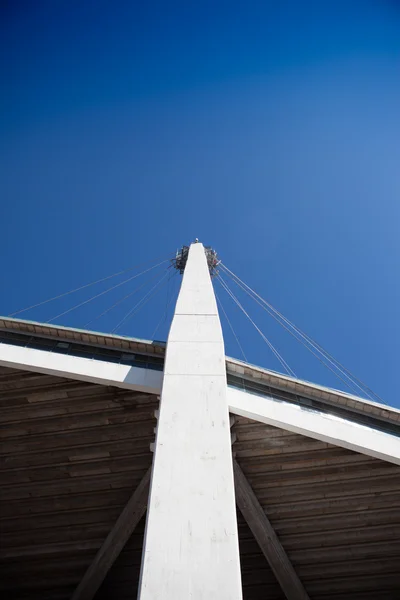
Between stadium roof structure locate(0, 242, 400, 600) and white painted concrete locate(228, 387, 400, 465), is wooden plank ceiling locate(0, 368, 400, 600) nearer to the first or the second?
stadium roof structure locate(0, 242, 400, 600)

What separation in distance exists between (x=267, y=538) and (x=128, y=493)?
388 centimetres

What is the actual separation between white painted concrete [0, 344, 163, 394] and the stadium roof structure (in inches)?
1.3

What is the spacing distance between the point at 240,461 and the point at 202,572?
5.25 meters

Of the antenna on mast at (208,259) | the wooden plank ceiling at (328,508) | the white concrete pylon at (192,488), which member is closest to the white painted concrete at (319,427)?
the wooden plank ceiling at (328,508)

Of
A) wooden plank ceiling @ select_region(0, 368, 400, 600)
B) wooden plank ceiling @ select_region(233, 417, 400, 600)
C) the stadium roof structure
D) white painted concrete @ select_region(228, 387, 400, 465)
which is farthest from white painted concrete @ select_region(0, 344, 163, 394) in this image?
wooden plank ceiling @ select_region(233, 417, 400, 600)

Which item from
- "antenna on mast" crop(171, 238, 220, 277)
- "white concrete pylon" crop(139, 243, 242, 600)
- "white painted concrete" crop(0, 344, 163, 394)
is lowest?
"white concrete pylon" crop(139, 243, 242, 600)

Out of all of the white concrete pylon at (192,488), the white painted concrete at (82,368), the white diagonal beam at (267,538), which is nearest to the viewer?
the white concrete pylon at (192,488)

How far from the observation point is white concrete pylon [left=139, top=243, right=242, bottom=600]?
5.27m

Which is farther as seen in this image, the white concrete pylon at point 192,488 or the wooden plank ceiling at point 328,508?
the wooden plank ceiling at point 328,508

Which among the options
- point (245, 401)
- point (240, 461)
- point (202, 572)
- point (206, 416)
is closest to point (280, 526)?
point (240, 461)

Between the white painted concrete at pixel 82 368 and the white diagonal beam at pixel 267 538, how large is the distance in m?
3.11

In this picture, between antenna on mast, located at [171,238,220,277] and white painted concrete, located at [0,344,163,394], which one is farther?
antenna on mast, located at [171,238,220,277]

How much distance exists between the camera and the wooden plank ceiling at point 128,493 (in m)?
10.4

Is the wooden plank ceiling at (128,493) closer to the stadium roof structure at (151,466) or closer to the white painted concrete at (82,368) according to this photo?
the stadium roof structure at (151,466)
